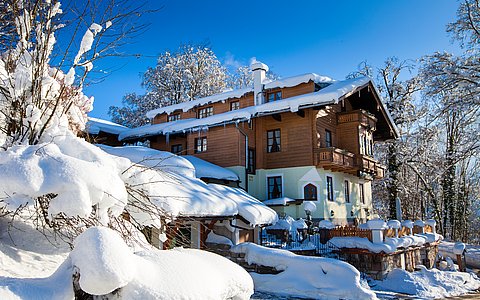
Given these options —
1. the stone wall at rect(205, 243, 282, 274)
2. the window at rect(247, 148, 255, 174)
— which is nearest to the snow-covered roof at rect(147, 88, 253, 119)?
the window at rect(247, 148, 255, 174)

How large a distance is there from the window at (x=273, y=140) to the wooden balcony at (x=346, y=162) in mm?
2520

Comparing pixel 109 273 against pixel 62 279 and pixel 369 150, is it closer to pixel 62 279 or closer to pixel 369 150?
pixel 62 279

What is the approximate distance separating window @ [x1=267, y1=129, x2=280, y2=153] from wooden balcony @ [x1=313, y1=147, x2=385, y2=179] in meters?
2.52

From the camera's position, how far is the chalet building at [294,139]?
22328 millimetres

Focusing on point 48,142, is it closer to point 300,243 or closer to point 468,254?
point 300,243

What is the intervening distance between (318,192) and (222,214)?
12.3 m

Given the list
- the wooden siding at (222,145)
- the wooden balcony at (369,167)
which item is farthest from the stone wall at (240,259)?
the wooden balcony at (369,167)

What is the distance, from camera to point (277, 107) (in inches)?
872

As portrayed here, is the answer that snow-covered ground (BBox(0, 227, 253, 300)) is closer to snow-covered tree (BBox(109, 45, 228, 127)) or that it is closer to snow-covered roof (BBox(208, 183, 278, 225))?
snow-covered roof (BBox(208, 183, 278, 225))

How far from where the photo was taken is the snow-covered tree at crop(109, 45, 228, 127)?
3644 cm

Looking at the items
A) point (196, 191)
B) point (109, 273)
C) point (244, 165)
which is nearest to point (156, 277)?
point (109, 273)

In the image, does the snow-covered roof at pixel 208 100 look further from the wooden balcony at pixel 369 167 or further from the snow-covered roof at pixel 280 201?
the wooden balcony at pixel 369 167

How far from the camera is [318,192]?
878 inches

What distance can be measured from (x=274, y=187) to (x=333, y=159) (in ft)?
13.0
